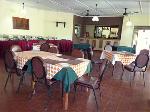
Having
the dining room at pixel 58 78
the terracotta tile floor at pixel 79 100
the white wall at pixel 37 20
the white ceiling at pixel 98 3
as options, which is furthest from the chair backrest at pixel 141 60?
the white wall at pixel 37 20

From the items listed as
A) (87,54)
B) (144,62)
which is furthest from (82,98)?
(87,54)

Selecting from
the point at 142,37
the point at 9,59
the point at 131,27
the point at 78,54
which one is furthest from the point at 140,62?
the point at 131,27

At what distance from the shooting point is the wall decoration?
8508 mm

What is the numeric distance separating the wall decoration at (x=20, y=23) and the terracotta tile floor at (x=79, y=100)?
4560mm

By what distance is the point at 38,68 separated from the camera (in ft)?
10.0

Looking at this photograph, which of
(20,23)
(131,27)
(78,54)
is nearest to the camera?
(78,54)

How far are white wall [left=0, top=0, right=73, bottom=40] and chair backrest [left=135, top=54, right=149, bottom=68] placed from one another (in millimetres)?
5933

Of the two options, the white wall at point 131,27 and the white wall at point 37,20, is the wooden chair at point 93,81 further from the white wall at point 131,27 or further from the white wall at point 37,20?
the white wall at point 131,27

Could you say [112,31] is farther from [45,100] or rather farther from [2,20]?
[45,100]

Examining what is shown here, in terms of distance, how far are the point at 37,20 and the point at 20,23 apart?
51.7 inches

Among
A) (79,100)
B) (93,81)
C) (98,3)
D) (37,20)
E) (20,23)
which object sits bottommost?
(79,100)

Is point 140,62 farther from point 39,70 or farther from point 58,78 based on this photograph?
point 39,70

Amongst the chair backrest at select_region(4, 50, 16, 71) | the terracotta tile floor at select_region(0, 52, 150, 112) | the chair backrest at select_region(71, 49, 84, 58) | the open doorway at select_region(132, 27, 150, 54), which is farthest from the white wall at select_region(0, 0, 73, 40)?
the chair backrest at select_region(71, 49, 84, 58)

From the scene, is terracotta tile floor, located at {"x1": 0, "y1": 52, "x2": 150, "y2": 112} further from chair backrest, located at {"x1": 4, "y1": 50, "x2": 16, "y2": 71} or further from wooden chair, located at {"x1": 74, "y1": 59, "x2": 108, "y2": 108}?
chair backrest, located at {"x1": 4, "y1": 50, "x2": 16, "y2": 71}
